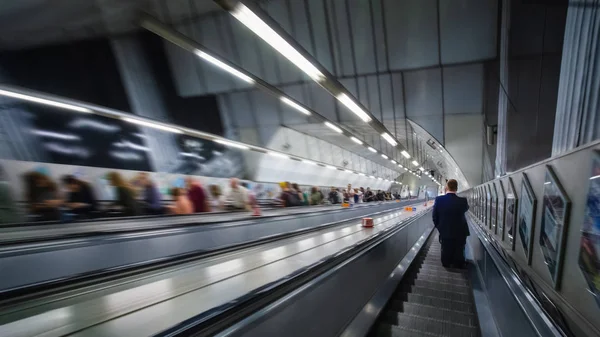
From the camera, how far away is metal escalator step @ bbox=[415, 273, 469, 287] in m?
4.91

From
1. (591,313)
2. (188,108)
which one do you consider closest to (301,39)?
(188,108)

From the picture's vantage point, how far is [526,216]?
251 cm

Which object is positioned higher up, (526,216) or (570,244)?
(526,216)

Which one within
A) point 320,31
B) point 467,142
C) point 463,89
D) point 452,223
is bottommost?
point 452,223

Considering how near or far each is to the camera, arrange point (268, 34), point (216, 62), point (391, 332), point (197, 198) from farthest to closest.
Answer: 1. point (197, 198)
2. point (216, 62)
3. point (268, 34)
4. point (391, 332)

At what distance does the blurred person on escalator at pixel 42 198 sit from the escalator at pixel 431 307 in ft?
19.9

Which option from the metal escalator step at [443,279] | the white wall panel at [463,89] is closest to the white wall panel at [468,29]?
the white wall panel at [463,89]

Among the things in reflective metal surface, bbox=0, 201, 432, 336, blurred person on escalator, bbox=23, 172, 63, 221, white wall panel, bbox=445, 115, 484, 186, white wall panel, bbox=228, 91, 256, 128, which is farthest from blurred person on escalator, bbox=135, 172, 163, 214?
white wall panel, bbox=445, 115, 484, 186

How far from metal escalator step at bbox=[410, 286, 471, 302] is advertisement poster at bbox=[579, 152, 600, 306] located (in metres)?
3.17

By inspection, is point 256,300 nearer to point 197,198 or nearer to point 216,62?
point 216,62

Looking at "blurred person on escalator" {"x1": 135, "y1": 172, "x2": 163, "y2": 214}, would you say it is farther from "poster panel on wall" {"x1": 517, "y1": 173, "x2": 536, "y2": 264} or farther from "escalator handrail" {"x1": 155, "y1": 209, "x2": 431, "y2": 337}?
"poster panel on wall" {"x1": 517, "y1": 173, "x2": 536, "y2": 264}

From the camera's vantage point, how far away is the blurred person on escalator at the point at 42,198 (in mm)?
5145

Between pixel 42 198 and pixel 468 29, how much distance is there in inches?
489

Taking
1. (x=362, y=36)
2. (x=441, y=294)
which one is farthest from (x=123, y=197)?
(x=362, y=36)
